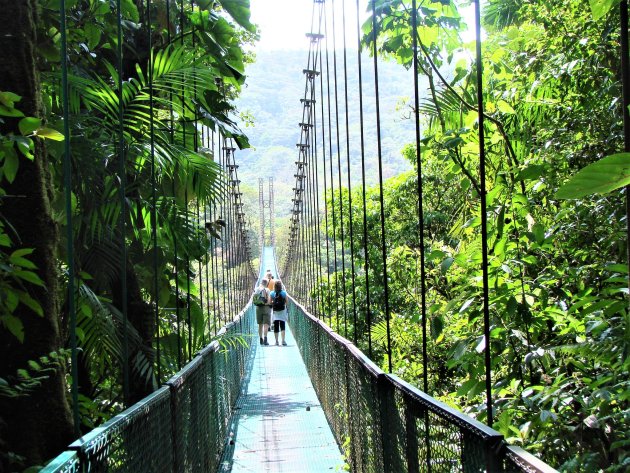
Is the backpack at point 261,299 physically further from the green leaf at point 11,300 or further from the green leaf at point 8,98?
the green leaf at point 8,98

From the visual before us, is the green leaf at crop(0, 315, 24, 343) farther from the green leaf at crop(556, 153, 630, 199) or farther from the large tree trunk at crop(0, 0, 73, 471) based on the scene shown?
the green leaf at crop(556, 153, 630, 199)

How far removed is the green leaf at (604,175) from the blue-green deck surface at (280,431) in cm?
336

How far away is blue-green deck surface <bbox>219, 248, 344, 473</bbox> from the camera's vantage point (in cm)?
387

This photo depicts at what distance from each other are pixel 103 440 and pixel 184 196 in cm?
216

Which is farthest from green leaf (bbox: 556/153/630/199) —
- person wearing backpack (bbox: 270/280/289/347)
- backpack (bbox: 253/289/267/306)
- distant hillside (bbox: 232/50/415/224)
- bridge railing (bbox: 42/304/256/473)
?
distant hillside (bbox: 232/50/415/224)

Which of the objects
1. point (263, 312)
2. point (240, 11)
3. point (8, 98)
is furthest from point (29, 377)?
point (263, 312)

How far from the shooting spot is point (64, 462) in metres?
1.10

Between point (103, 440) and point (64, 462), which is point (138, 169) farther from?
point (64, 462)

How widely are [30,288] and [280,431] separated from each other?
329cm

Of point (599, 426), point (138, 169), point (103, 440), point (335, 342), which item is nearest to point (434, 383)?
point (335, 342)

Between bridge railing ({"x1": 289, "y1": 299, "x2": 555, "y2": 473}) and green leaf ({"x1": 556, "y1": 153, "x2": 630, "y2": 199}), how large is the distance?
1.79 ft

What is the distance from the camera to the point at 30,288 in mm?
1643

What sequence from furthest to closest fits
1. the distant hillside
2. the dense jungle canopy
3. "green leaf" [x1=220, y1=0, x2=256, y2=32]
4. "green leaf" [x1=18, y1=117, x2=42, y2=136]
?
the distant hillside → "green leaf" [x1=220, y1=0, x2=256, y2=32] → the dense jungle canopy → "green leaf" [x1=18, y1=117, x2=42, y2=136]

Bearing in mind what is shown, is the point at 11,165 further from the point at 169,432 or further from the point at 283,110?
the point at 283,110
